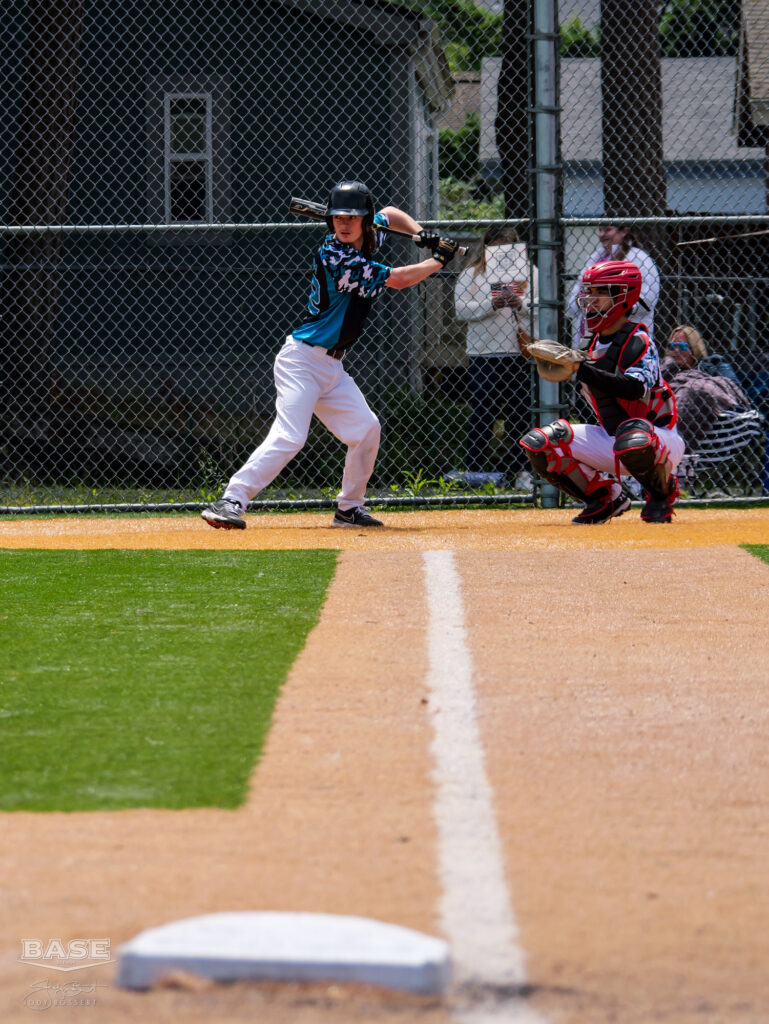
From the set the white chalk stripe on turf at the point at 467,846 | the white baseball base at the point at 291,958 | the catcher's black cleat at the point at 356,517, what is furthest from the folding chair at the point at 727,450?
the white baseball base at the point at 291,958

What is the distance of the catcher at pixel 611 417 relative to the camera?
777 centimetres

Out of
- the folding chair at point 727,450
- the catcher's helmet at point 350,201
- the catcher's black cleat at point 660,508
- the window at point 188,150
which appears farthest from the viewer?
the window at point 188,150

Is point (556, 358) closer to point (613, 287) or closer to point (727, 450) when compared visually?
point (613, 287)

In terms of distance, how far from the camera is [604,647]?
15.2ft

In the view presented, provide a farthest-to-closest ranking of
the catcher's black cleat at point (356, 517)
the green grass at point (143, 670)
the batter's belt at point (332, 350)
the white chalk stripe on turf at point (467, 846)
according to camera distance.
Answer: the catcher's black cleat at point (356, 517) → the batter's belt at point (332, 350) → the green grass at point (143, 670) → the white chalk stripe on turf at point (467, 846)

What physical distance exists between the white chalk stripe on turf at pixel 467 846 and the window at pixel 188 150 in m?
11.3

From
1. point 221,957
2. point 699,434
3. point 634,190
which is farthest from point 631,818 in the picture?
point 634,190

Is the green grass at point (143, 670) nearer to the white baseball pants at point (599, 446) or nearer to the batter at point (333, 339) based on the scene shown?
the batter at point (333, 339)

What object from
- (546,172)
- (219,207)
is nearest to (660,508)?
(546,172)

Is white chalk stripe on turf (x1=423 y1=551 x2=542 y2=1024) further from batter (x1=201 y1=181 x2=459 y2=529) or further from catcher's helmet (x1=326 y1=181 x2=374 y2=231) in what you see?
catcher's helmet (x1=326 y1=181 x2=374 y2=231)

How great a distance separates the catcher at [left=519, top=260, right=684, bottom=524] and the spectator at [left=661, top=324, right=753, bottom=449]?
1745 mm

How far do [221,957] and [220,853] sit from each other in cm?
57

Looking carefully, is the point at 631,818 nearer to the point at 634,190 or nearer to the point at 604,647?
the point at 604,647

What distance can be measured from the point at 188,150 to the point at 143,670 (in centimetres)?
1182
